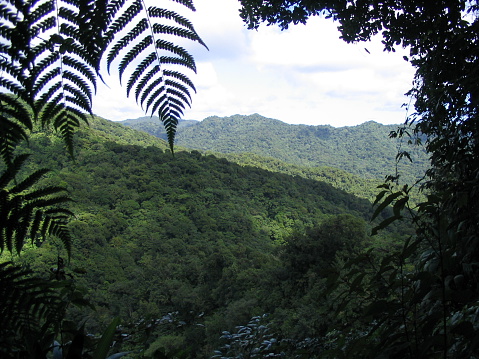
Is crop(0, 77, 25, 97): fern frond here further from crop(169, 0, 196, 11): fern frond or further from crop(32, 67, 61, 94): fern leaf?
crop(169, 0, 196, 11): fern frond

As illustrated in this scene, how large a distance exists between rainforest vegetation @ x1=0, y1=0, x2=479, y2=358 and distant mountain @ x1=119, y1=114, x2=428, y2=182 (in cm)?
4236

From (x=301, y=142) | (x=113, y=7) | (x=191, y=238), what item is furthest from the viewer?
(x=301, y=142)

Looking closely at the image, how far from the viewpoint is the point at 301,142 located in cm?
10506

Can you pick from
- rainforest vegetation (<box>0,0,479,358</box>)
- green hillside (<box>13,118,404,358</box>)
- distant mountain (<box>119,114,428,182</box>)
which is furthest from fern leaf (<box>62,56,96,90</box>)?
distant mountain (<box>119,114,428,182</box>)

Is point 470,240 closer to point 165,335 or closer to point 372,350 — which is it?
point 372,350

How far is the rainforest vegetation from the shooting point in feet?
2.15

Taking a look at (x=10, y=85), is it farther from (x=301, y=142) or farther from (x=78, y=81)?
(x=301, y=142)

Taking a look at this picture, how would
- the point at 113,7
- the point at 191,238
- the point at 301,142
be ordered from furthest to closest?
the point at 301,142, the point at 191,238, the point at 113,7

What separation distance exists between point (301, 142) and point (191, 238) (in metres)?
81.1

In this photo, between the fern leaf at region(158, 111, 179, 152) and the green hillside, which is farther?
the green hillside

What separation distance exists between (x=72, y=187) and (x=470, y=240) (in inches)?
1221

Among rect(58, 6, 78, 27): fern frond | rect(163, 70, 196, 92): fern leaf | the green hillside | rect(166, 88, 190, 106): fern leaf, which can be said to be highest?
rect(58, 6, 78, 27): fern frond

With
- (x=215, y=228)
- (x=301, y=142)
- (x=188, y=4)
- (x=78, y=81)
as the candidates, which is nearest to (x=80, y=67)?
(x=78, y=81)

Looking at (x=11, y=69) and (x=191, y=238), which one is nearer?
(x=11, y=69)
